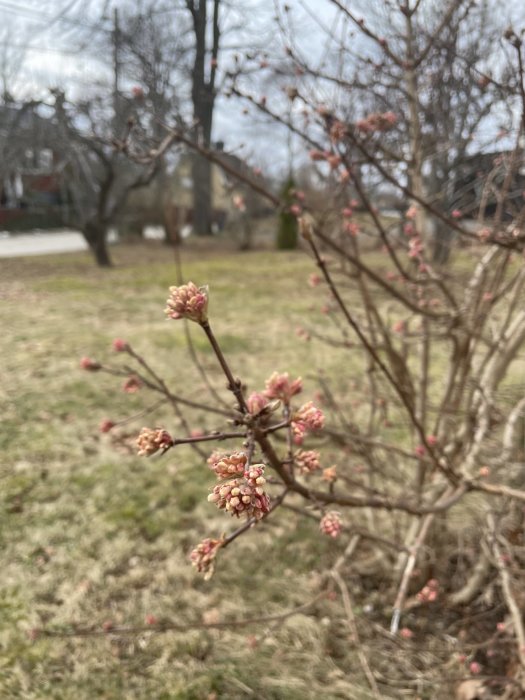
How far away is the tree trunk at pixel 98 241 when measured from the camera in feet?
39.7

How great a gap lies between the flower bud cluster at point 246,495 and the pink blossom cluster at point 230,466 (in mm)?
17

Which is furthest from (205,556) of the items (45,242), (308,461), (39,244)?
(45,242)

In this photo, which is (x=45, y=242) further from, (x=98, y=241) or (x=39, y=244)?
(x=98, y=241)

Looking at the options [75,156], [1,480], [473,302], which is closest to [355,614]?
[473,302]

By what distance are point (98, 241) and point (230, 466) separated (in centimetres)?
1249

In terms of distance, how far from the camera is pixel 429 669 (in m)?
1.93

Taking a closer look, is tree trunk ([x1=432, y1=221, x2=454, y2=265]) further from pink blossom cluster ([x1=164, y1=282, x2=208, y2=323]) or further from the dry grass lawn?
pink blossom cluster ([x1=164, y1=282, x2=208, y2=323])

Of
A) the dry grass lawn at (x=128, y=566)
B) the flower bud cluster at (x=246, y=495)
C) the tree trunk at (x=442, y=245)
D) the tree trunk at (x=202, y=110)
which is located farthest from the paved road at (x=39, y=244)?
the flower bud cluster at (x=246, y=495)

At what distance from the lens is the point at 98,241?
12.1 m

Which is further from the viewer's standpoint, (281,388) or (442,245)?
(442,245)

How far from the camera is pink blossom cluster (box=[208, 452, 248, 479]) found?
1.58ft

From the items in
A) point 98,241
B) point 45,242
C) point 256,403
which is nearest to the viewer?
point 256,403

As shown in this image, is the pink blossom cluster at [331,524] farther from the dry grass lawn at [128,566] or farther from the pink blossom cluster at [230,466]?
the dry grass lawn at [128,566]

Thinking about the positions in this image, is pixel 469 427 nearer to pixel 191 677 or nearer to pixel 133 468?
pixel 191 677
